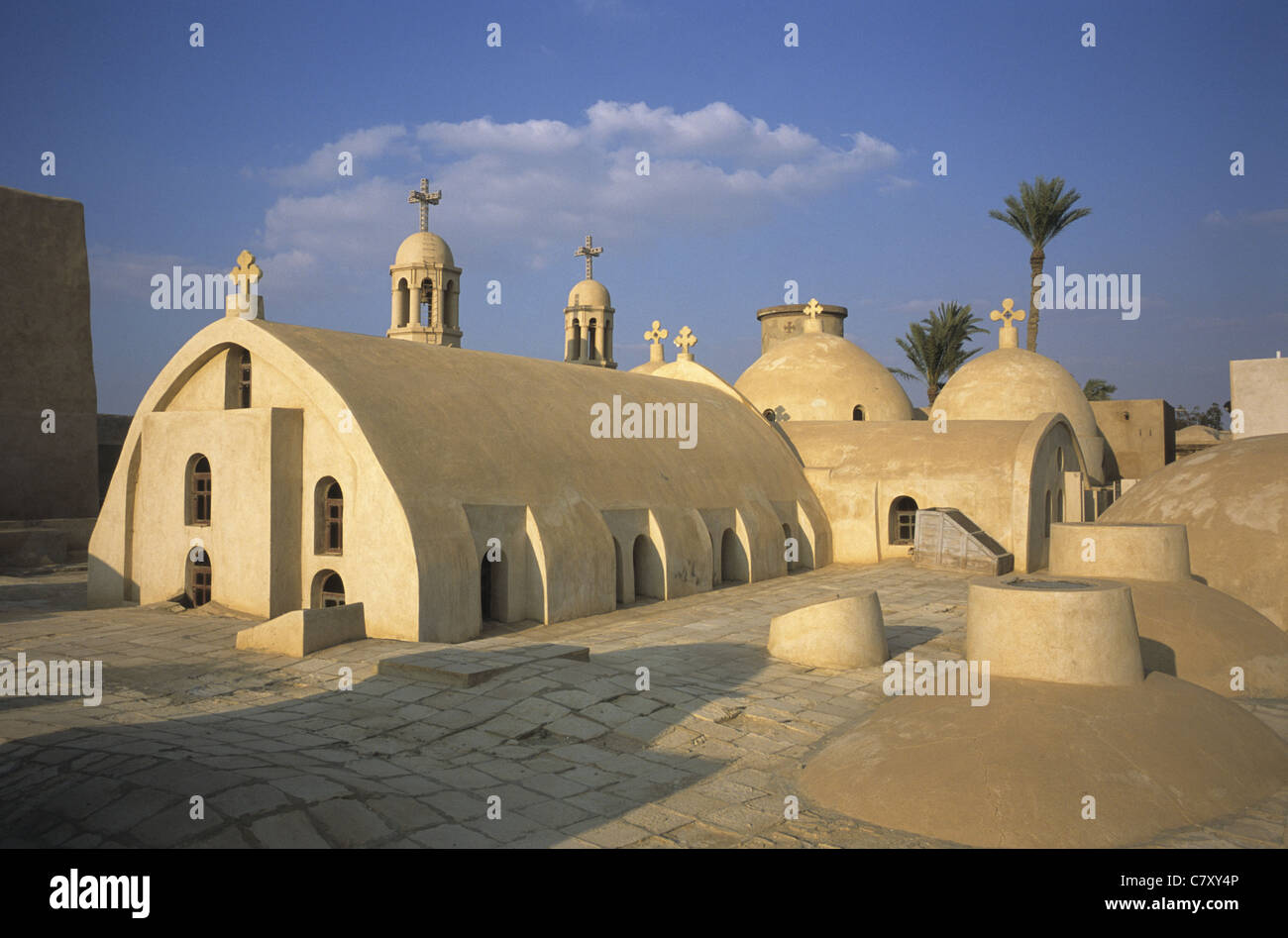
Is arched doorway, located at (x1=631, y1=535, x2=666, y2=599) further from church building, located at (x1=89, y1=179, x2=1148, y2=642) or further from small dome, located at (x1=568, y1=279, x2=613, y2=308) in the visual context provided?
small dome, located at (x1=568, y1=279, x2=613, y2=308)

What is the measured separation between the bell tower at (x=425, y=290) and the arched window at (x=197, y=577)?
12500 millimetres

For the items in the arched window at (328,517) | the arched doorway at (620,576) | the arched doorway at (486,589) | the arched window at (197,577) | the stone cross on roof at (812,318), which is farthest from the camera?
the stone cross on roof at (812,318)

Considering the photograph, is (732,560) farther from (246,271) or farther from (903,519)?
(246,271)

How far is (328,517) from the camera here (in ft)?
48.8

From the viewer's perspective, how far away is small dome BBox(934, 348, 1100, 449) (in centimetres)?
2911

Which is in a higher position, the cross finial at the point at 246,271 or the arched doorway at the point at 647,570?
the cross finial at the point at 246,271

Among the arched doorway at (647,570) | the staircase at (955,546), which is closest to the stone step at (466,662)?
the arched doorway at (647,570)

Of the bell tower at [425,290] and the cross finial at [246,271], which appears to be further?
the bell tower at [425,290]

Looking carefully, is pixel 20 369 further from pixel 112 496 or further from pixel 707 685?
pixel 707 685

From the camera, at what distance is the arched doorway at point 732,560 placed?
21109 mm

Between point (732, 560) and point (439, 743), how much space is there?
1270 cm

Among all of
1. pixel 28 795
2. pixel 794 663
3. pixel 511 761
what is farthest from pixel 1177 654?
pixel 28 795

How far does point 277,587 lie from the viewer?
48.0ft

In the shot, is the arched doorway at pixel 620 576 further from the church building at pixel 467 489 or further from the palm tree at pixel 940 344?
the palm tree at pixel 940 344
